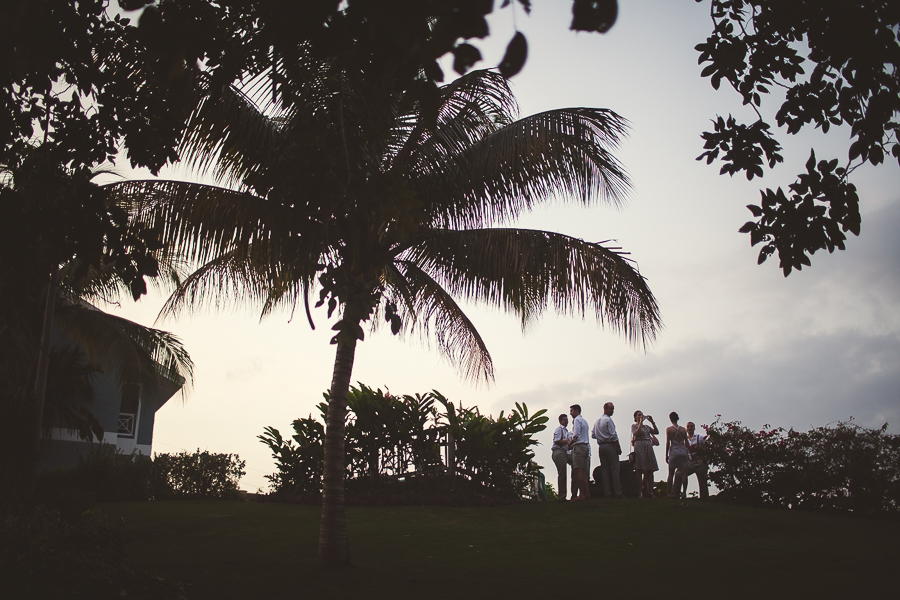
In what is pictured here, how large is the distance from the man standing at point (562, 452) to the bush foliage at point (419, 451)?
413mm

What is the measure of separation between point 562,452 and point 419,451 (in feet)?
9.11

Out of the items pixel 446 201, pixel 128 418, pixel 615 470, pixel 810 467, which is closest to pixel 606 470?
pixel 615 470

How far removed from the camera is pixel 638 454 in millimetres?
12602

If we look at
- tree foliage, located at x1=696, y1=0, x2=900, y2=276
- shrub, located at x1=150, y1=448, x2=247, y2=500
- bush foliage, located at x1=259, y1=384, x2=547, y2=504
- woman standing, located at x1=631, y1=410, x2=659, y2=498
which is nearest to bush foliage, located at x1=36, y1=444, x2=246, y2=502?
shrub, located at x1=150, y1=448, x2=247, y2=500

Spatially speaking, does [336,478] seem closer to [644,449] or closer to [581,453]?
[581,453]

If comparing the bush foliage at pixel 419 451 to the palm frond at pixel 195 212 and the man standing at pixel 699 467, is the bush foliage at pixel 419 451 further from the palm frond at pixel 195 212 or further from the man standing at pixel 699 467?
the palm frond at pixel 195 212

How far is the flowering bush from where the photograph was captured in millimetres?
10539

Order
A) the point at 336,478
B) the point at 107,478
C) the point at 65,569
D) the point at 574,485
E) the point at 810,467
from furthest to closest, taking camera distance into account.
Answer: the point at 107,478
the point at 574,485
the point at 810,467
the point at 336,478
the point at 65,569

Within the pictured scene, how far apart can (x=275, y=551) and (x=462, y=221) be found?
4947 millimetres

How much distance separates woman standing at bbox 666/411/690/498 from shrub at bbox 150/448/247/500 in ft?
32.0

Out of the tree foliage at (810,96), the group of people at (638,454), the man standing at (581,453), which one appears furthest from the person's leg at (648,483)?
the tree foliage at (810,96)

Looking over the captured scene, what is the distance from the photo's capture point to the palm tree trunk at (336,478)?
7.35 metres

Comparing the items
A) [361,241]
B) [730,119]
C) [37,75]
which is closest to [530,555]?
[361,241]

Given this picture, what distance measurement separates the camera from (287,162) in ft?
13.6
